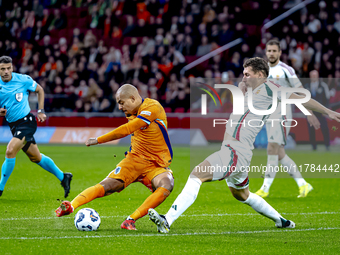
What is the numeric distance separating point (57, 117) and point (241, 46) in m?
7.43

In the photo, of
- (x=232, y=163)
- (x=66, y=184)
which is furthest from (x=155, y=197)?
(x=66, y=184)

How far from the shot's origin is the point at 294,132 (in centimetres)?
1650

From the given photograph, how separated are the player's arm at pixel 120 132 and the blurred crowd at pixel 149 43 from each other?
39.3 feet

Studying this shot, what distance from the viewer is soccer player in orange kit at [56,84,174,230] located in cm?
539

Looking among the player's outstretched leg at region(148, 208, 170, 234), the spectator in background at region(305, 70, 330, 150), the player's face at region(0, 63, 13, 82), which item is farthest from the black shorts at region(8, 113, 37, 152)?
the spectator in background at region(305, 70, 330, 150)

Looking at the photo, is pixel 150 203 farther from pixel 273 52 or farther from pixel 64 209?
Result: pixel 273 52

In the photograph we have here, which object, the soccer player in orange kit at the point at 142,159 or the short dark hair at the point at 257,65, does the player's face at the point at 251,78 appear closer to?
the short dark hair at the point at 257,65

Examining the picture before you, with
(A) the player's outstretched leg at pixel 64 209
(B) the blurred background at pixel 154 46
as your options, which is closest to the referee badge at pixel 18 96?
(A) the player's outstretched leg at pixel 64 209

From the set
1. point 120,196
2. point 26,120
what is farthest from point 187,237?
point 26,120

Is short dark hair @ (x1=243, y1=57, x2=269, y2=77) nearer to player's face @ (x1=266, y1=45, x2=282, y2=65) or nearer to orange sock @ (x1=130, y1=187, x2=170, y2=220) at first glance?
orange sock @ (x1=130, y1=187, x2=170, y2=220)

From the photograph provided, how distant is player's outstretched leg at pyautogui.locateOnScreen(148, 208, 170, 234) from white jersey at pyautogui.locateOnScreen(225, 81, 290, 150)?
114cm

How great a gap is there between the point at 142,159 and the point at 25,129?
2.84m

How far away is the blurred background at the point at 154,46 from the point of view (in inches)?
709

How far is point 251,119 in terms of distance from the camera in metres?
5.31
